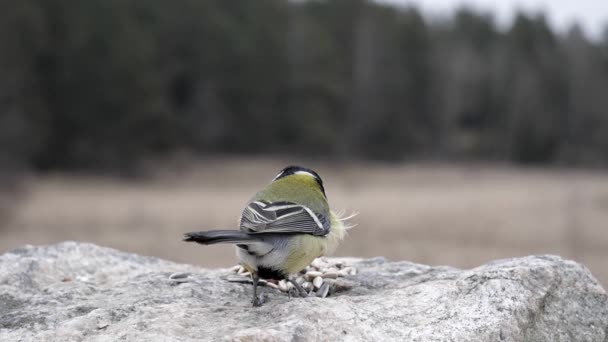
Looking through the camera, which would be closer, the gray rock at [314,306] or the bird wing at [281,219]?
the gray rock at [314,306]

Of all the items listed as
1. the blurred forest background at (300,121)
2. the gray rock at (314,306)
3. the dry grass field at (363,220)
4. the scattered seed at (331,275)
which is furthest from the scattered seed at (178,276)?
the blurred forest background at (300,121)

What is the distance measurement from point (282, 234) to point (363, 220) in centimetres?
2108

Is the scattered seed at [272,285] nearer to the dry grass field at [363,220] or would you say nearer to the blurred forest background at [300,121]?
the dry grass field at [363,220]

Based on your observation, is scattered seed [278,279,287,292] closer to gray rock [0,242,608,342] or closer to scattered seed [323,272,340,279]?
gray rock [0,242,608,342]

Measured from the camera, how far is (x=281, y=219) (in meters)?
4.23

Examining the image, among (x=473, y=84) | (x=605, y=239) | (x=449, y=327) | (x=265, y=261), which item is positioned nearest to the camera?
(x=449, y=327)

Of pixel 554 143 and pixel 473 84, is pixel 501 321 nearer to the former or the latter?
pixel 554 143

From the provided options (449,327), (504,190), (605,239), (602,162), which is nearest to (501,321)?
(449,327)

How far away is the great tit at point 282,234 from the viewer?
13.6ft

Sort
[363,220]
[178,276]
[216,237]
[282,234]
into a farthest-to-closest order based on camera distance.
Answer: [363,220] → [178,276] → [282,234] → [216,237]

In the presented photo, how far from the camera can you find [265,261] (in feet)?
13.8

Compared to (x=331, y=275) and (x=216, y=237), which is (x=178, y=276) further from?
(x=216, y=237)

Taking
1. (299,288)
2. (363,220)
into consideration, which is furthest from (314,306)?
(363,220)

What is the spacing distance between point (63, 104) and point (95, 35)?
4.06m
